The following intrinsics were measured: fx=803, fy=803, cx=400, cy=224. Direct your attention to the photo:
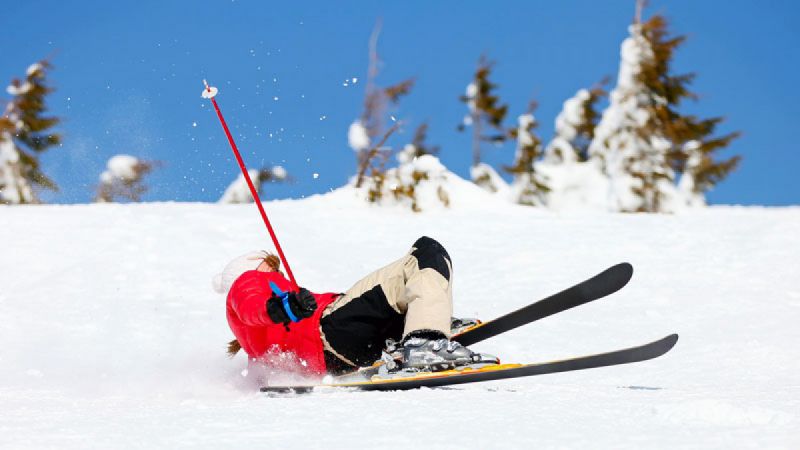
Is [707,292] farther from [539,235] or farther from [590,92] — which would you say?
[590,92]

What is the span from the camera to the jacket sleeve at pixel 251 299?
2986 millimetres

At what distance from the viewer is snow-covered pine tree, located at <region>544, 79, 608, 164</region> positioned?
26031mm

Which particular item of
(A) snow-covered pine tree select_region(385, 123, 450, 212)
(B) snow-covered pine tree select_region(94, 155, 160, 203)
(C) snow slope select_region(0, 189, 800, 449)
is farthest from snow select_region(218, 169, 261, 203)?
(C) snow slope select_region(0, 189, 800, 449)

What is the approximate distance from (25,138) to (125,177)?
15.8 feet

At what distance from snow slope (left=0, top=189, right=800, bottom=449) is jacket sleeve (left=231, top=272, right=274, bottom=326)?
1.05 ft

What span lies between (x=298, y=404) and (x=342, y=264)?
447 centimetres

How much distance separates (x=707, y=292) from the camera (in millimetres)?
5883

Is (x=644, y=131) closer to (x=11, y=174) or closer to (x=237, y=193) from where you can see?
(x=237, y=193)

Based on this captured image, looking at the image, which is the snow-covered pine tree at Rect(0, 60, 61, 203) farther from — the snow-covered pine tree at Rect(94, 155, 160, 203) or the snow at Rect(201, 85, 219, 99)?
the snow at Rect(201, 85, 219, 99)

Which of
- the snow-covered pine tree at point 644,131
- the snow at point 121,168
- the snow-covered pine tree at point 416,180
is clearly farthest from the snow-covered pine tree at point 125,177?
the snow-covered pine tree at point 644,131

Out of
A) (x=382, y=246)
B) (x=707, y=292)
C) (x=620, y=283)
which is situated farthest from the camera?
(x=382, y=246)

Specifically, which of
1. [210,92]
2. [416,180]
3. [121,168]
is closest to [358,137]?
[416,180]

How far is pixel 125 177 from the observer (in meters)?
17.9

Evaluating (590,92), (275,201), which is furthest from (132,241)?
(590,92)
